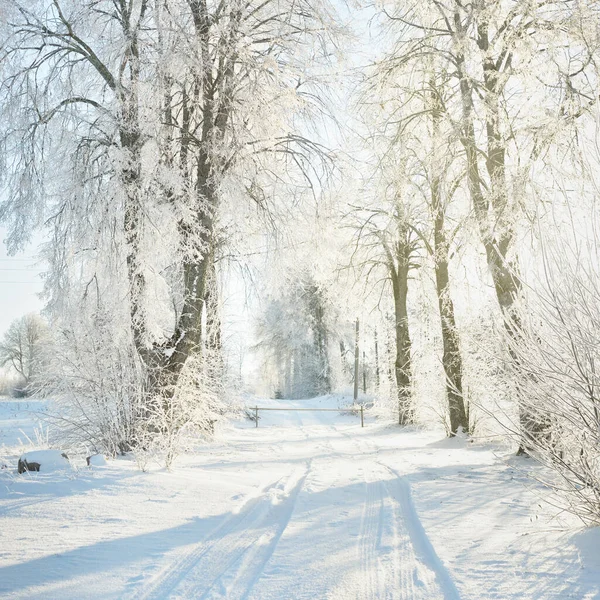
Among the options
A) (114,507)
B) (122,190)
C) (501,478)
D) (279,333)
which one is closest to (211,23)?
(122,190)

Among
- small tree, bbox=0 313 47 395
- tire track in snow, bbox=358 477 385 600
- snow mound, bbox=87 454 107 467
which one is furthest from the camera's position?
small tree, bbox=0 313 47 395

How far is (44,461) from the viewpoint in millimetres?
6215

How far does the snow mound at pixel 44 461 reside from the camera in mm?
6094

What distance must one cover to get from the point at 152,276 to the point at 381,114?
5.87m

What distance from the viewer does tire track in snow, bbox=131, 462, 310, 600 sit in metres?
3.09

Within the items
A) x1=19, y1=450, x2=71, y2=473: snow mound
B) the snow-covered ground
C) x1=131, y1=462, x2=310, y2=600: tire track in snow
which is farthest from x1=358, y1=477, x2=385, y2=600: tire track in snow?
x1=19, y1=450, x2=71, y2=473: snow mound

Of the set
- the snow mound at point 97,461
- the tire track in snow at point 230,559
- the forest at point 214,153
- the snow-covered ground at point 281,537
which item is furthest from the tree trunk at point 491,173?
the snow mound at point 97,461

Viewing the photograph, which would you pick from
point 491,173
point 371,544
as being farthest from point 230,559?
point 491,173

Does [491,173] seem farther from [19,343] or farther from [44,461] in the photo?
[19,343]

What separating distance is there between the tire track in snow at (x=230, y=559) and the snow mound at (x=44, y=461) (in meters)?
2.70

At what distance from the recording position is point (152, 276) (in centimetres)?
784

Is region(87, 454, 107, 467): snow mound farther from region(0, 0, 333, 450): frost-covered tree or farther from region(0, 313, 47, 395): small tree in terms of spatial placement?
region(0, 313, 47, 395): small tree

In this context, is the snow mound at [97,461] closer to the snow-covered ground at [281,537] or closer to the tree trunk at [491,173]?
the snow-covered ground at [281,537]

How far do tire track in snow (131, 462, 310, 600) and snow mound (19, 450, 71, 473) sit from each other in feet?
8.85
